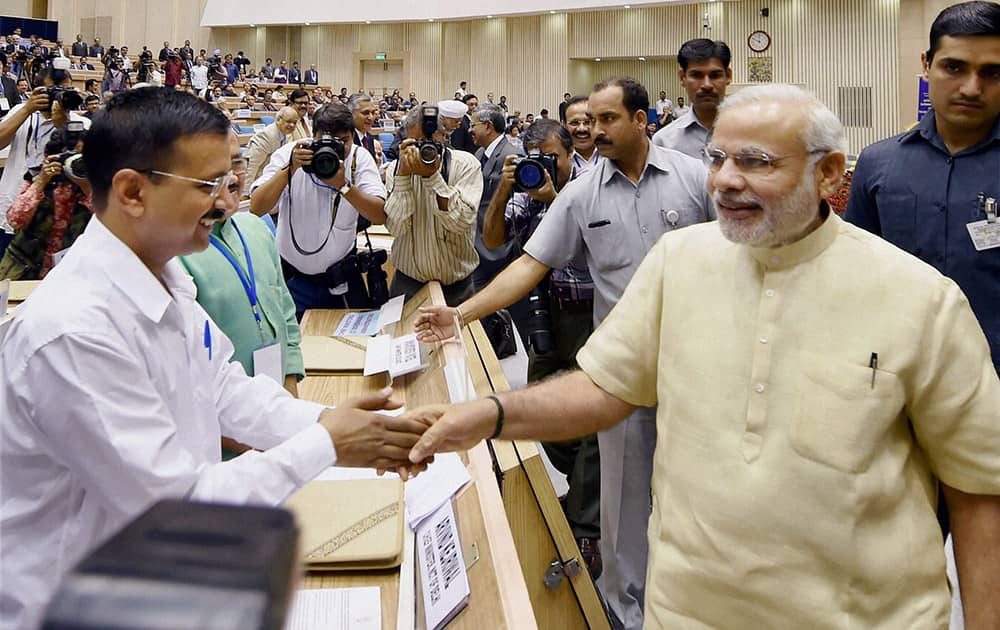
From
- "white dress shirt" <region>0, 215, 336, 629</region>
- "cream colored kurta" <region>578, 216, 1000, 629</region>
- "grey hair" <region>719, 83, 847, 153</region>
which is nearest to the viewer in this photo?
"white dress shirt" <region>0, 215, 336, 629</region>

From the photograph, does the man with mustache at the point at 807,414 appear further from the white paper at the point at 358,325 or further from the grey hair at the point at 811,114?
the white paper at the point at 358,325

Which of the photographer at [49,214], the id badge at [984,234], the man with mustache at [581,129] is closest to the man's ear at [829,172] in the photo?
the id badge at [984,234]

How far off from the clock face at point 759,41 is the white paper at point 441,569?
58.6 feet

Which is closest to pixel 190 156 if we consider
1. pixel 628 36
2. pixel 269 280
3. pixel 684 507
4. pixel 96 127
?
pixel 96 127

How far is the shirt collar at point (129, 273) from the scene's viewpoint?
1.20 m

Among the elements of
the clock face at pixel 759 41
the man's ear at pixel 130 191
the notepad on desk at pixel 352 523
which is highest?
the clock face at pixel 759 41

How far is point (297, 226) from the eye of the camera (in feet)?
10.9

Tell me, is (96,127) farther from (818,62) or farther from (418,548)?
(818,62)

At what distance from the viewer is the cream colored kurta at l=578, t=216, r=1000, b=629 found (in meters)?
1.18

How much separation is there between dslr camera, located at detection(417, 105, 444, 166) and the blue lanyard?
1.23 m

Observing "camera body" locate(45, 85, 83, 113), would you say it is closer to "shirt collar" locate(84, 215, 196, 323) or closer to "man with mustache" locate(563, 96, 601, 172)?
"man with mustache" locate(563, 96, 601, 172)

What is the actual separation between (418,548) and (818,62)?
17.6m

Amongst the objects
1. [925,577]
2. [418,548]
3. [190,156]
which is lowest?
[418,548]

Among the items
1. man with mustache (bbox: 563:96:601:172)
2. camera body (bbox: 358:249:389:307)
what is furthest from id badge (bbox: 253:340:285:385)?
man with mustache (bbox: 563:96:601:172)
